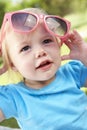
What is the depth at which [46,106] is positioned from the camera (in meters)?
1.39

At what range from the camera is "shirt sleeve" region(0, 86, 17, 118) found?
1.36 metres

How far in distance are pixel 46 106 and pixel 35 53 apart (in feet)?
0.59

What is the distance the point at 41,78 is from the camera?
1.37 m

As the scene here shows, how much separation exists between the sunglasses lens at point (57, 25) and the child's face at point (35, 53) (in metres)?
0.03

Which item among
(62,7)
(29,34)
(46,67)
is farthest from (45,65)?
(62,7)

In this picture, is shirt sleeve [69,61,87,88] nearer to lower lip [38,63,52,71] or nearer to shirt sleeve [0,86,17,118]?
lower lip [38,63,52,71]

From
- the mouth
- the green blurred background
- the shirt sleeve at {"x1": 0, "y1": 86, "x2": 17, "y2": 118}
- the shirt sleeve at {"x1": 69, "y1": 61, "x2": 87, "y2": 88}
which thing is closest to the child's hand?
the shirt sleeve at {"x1": 69, "y1": 61, "x2": 87, "y2": 88}

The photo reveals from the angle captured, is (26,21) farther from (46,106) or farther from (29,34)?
(46,106)

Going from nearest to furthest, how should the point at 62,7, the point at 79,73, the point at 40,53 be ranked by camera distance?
the point at 40,53 → the point at 79,73 → the point at 62,7

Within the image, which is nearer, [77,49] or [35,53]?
[35,53]

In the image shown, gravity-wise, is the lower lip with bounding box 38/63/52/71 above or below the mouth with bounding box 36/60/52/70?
below

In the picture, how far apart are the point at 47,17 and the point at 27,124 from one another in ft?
1.17

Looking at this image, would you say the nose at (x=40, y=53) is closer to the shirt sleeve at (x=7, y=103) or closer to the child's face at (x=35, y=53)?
the child's face at (x=35, y=53)

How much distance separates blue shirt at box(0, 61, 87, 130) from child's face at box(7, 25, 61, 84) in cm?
5
